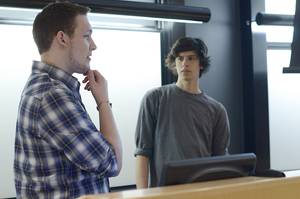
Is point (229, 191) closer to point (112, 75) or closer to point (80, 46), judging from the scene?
point (80, 46)

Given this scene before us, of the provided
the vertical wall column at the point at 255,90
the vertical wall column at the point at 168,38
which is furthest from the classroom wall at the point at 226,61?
the vertical wall column at the point at 168,38

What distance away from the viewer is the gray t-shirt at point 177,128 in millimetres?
2057

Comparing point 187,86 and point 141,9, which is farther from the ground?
point 141,9

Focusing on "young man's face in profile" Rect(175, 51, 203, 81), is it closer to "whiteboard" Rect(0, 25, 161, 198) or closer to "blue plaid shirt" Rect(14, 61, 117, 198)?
"whiteboard" Rect(0, 25, 161, 198)

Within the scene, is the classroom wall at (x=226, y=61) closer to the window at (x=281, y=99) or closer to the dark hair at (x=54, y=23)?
the window at (x=281, y=99)

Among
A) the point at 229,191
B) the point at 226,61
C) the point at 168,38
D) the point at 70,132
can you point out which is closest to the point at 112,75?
the point at 168,38

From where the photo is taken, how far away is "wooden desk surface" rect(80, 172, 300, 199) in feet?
2.55

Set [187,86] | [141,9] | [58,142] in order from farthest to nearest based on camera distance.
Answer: [187,86], [141,9], [58,142]

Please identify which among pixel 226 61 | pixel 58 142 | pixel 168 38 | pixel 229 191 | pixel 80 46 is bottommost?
pixel 229 191

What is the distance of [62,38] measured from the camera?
4.34 feet

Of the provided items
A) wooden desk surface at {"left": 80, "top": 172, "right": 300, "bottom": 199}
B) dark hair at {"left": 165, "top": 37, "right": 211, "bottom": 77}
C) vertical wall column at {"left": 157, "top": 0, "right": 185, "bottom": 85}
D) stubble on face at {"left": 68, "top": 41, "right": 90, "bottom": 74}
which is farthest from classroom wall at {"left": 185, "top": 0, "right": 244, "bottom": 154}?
wooden desk surface at {"left": 80, "top": 172, "right": 300, "bottom": 199}

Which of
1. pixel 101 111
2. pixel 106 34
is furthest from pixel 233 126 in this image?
pixel 101 111

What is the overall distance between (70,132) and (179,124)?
3.42 ft

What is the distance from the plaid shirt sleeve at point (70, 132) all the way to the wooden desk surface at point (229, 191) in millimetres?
363
